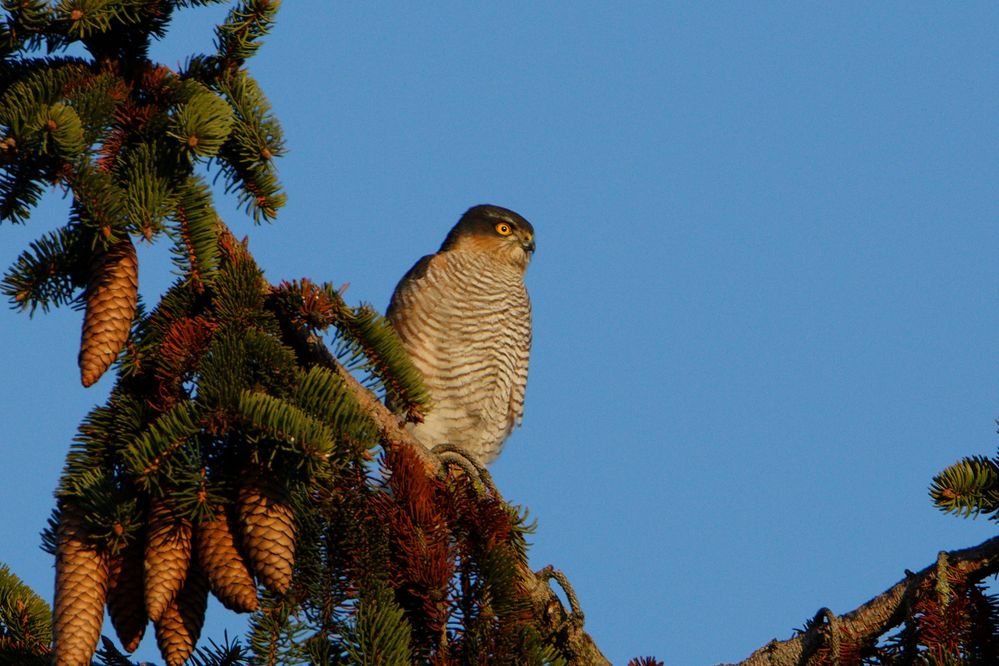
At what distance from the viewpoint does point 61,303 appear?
3023 mm

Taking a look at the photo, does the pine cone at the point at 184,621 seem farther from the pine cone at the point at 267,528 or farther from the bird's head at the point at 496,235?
the bird's head at the point at 496,235

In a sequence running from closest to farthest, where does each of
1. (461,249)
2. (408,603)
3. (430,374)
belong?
(408,603) → (430,374) → (461,249)

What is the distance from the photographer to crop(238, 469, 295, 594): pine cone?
8.86 feet

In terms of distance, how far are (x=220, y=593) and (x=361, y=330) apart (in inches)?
35.9

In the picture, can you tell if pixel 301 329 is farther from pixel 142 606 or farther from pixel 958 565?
pixel 958 565

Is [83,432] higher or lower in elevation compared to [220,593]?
higher

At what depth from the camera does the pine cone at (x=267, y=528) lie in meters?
2.70

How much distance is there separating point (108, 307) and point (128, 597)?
29.3 inches

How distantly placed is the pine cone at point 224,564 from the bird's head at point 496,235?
532 centimetres

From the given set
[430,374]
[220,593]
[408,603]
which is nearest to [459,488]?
[408,603]

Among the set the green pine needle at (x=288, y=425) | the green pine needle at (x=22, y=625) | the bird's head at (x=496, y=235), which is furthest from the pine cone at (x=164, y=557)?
the bird's head at (x=496, y=235)

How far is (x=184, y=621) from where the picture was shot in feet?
8.96

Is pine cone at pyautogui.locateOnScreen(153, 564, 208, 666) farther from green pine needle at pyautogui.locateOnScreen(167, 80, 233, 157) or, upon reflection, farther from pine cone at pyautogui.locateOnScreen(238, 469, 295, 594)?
green pine needle at pyautogui.locateOnScreen(167, 80, 233, 157)

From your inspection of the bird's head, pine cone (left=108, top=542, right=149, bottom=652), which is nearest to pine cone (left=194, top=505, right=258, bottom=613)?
pine cone (left=108, top=542, right=149, bottom=652)
